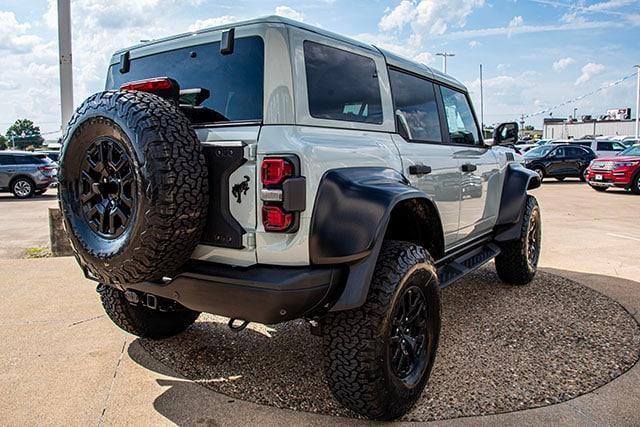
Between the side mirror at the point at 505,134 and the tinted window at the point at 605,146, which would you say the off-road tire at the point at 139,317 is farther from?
the tinted window at the point at 605,146

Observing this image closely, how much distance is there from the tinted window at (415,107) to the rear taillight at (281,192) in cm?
119

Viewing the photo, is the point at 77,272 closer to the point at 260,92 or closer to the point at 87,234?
the point at 87,234

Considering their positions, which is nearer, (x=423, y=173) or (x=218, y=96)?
(x=218, y=96)

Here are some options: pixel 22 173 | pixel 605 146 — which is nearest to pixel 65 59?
pixel 22 173

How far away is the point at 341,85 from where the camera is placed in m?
2.75

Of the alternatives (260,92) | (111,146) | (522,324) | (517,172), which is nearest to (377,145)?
(260,92)

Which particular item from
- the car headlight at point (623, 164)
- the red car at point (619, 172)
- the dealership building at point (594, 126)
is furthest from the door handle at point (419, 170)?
the dealership building at point (594, 126)

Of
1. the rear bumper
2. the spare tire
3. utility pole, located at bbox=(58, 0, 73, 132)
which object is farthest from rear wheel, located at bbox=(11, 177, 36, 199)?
the rear bumper

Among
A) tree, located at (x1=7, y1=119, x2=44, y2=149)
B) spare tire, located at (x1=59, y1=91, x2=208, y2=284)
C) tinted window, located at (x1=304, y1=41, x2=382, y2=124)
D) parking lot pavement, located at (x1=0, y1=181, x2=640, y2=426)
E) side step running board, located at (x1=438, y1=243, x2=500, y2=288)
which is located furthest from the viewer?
tree, located at (x1=7, y1=119, x2=44, y2=149)

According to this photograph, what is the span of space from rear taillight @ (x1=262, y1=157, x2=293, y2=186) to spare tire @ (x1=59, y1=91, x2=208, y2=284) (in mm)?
291

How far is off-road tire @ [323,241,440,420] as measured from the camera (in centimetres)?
243

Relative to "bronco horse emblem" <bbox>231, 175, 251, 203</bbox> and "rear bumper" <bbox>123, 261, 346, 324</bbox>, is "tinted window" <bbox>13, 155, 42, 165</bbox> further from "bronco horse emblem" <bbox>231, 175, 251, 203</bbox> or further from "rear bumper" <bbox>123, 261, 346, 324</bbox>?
"bronco horse emblem" <bbox>231, 175, 251, 203</bbox>

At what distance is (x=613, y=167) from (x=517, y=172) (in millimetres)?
12061

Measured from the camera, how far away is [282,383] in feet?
9.96
